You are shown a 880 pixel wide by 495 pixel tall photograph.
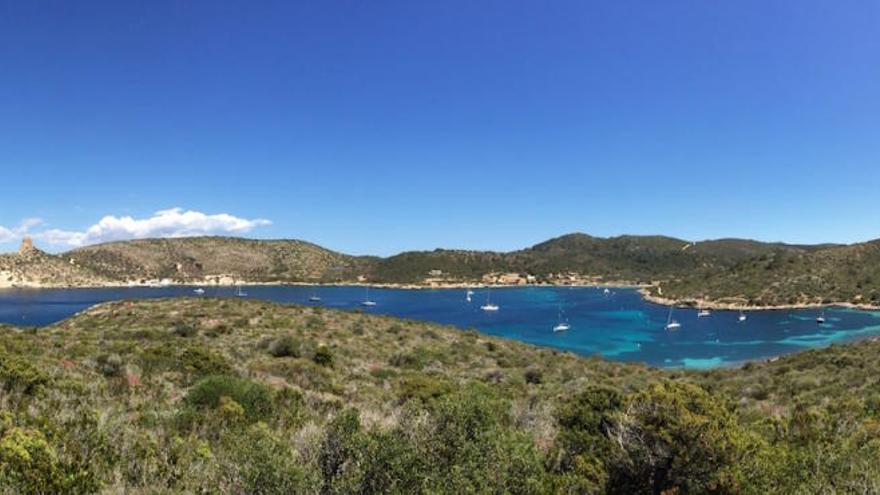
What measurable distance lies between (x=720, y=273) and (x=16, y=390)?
14354 centimetres

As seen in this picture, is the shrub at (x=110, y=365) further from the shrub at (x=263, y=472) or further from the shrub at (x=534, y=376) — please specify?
the shrub at (x=534, y=376)

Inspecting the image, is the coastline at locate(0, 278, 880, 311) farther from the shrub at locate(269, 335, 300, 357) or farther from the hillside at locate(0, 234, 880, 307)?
the shrub at locate(269, 335, 300, 357)

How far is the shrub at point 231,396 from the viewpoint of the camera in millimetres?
10823

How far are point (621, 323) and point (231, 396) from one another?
86647mm

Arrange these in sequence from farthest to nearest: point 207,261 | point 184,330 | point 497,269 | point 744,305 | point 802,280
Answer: point 497,269
point 207,261
point 802,280
point 744,305
point 184,330

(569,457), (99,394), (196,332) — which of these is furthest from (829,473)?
(196,332)

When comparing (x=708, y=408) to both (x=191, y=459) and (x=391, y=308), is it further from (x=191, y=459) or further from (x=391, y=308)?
(x=391, y=308)

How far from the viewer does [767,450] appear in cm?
798

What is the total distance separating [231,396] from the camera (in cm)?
1090

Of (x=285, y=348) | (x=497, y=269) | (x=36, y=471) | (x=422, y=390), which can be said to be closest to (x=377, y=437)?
(x=36, y=471)

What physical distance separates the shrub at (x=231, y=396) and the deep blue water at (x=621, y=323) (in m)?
48.7

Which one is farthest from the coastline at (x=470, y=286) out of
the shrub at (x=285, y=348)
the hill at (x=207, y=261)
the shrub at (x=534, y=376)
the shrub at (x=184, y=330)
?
the shrub at (x=184, y=330)

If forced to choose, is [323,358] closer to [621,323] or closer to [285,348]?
[285,348]

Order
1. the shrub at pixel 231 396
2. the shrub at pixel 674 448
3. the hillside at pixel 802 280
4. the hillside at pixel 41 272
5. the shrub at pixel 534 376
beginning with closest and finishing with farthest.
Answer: the shrub at pixel 674 448 → the shrub at pixel 231 396 → the shrub at pixel 534 376 → the hillside at pixel 802 280 → the hillside at pixel 41 272
